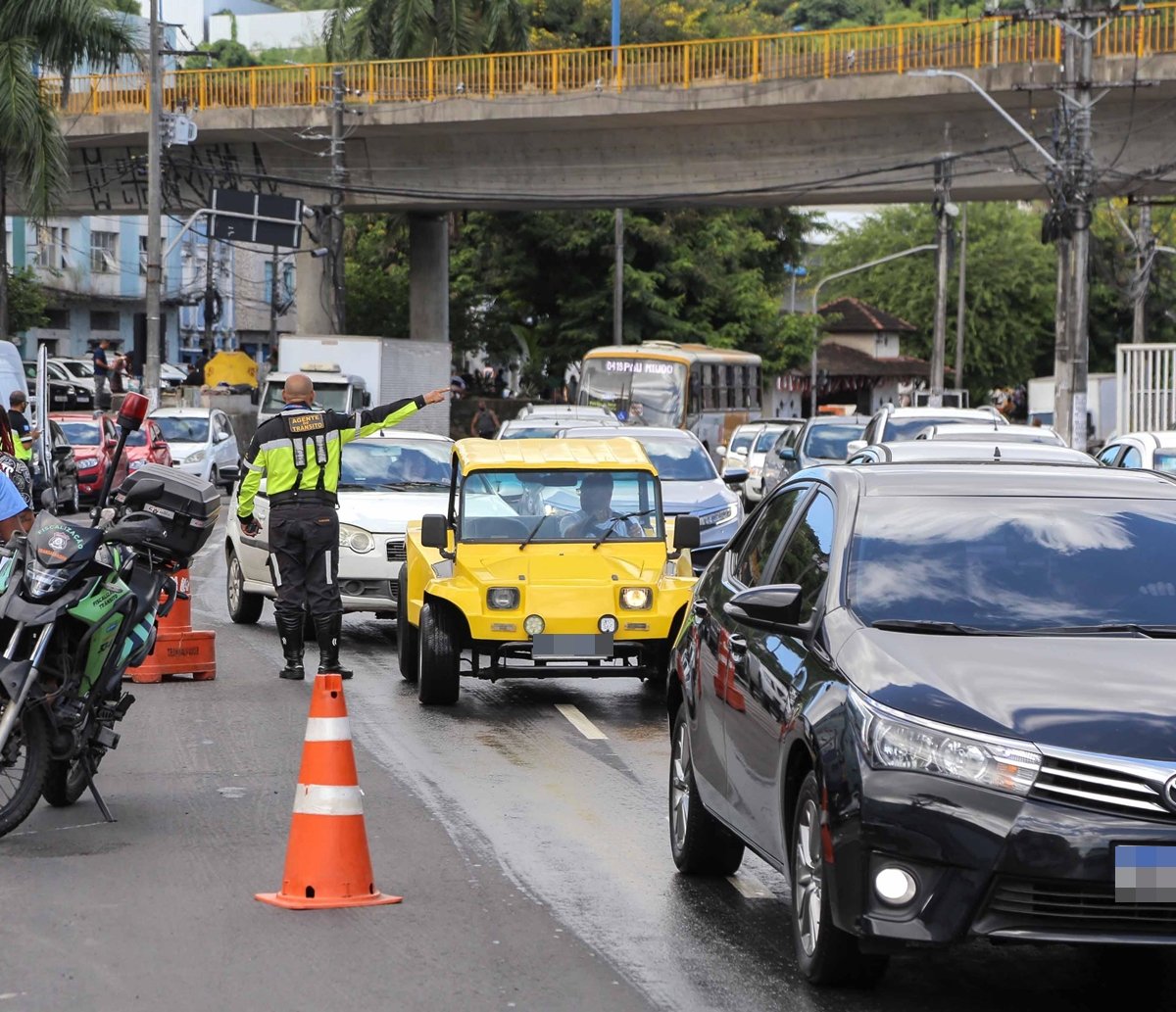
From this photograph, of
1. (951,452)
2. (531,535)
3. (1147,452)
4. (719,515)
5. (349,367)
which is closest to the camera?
(531,535)

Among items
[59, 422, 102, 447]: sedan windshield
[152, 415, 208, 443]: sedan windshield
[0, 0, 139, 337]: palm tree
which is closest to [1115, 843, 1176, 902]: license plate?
[59, 422, 102, 447]: sedan windshield

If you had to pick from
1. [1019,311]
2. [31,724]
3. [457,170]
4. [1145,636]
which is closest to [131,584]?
[31,724]

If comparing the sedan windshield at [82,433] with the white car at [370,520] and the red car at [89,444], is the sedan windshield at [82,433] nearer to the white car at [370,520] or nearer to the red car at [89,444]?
Answer: the red car at [89,444]

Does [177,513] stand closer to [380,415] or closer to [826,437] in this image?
[380,415]

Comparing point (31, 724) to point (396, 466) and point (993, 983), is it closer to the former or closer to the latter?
point (993, 983)

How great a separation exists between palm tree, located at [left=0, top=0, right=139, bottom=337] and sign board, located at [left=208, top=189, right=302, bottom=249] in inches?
194

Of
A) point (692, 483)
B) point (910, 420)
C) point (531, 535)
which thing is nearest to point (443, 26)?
point (910, 420)

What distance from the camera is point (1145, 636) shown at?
19.4 ft

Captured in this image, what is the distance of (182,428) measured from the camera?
131 ft

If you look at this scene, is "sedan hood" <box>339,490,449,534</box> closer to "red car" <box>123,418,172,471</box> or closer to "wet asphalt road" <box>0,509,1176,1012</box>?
"wet asphalt road" <box>0,509,1176,1012</box>

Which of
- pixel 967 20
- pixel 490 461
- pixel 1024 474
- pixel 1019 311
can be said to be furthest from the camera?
pixel 1019 311

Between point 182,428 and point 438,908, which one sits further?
point 182,428

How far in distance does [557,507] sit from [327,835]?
6094mm

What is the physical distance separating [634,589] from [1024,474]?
17.6ft
